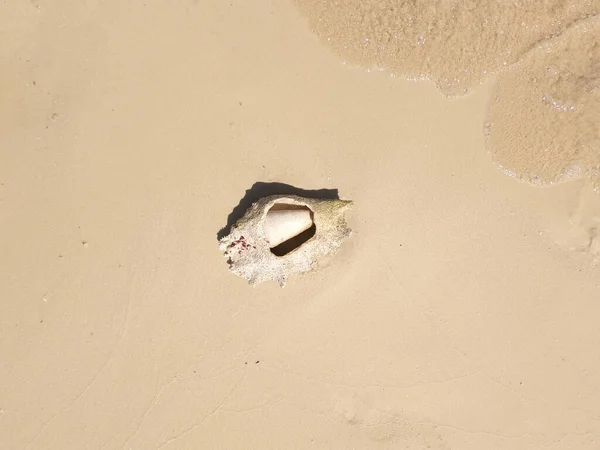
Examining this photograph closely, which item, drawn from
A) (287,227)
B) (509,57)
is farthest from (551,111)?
(287,227)

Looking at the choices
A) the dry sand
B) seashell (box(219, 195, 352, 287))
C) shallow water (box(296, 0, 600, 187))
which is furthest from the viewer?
shallow water (box(296, 0, 600, 187))

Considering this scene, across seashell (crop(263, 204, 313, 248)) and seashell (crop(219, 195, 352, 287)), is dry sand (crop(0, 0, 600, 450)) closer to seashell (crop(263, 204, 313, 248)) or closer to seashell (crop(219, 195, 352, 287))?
seashell (crop(219, 195, 352, 287))

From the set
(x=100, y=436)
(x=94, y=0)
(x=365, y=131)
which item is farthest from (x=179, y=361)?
(x=94, y=0)

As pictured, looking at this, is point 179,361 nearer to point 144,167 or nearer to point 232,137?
point 144,167

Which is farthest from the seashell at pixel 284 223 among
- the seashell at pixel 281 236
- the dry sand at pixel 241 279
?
the dry sand at pixel 241 279

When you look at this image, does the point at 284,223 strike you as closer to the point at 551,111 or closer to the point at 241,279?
the point at 241,279

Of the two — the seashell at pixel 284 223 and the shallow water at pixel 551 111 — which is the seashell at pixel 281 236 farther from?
the shallow water at pixel 551 111

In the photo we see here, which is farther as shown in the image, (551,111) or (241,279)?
(551,111)

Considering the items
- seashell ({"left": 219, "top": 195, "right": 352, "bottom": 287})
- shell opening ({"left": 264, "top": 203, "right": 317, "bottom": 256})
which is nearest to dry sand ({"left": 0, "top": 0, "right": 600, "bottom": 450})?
seashell ({"left": 219, "top": 195, "right": 352, "bottom": 287})
